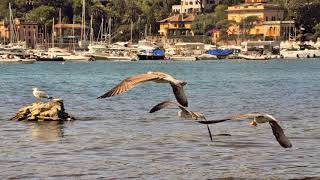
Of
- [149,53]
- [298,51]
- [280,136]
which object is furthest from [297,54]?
[280,136]

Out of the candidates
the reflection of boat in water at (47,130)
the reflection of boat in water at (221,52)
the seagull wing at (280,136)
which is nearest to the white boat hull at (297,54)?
the reflection of boat in water at (221,52)

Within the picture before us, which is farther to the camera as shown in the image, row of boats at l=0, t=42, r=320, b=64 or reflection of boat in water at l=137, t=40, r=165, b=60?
reflection of boat in water at l=137, t=40, r=165, b=60

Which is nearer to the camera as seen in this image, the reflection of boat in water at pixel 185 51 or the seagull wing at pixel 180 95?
the seagull wing at pixel 180 95

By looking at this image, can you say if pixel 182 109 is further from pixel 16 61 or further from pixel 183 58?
pixel 183 58

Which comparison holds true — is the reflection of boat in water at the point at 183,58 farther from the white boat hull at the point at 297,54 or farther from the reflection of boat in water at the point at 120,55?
the white boat hull at the point at 297,54

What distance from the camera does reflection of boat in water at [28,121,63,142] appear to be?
28.4m

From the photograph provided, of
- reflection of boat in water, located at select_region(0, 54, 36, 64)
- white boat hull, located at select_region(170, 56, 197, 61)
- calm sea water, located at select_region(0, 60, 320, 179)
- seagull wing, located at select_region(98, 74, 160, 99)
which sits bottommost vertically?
white boat hull, located at select_region(170, 56, 197, 61)

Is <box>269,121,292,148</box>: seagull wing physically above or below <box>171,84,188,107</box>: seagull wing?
below

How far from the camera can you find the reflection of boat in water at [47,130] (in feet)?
93.2

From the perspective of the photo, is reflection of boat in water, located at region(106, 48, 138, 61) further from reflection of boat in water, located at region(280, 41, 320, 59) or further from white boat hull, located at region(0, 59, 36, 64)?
reflection of boat in water, located at region(280, 41, 320, 59)

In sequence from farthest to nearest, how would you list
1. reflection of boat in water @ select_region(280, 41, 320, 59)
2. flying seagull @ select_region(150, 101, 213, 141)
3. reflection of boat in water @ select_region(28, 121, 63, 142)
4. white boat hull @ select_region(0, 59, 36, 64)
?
reflection of boat in water @ select_region(280, 41, 320, 59)
white boat hull @ select_region(0, 59, 36, 64)
reflection of boat in water @ select_region(28, 121, 63, 142)
flying seagull @ select_region(150, 101, 213, 141)

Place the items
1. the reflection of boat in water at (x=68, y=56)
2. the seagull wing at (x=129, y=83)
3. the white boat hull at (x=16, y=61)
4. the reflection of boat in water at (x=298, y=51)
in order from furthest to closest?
the reflection of boat in water at (x=298, y=51) → the reflection of boat in water at (x=68, y=56) → the white boat hull at (x=16, y=61) → the seagull wing at (x=129, y=83)

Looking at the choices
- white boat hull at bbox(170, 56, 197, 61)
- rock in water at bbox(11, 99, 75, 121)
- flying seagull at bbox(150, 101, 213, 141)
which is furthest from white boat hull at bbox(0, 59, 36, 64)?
flying seagull at bbox(150, 101, 213, 141)

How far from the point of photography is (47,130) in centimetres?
3019
